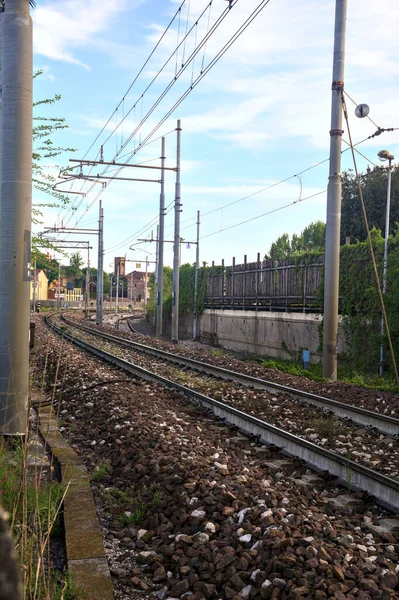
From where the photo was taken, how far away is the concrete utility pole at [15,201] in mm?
7121

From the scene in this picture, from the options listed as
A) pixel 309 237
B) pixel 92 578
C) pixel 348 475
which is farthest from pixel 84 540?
pixel 309 237

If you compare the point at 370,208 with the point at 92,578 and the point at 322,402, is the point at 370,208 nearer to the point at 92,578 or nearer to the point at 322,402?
the point at 322,402

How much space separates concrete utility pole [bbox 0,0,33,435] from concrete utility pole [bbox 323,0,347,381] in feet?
25.6

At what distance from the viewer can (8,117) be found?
718 centimetres

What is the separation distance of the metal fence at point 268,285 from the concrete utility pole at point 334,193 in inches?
261

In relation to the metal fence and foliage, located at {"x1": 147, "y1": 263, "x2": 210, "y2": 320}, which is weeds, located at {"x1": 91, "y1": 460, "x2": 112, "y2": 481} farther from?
foliage, located at {"x1": 147, "y1": 263, "x2": 210, "y2": 320}

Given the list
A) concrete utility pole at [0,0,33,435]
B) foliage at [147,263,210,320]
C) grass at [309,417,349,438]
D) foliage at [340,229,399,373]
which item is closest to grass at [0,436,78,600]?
concrete utility pole at [0,0,33,435]

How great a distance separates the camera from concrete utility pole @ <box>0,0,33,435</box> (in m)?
7.12

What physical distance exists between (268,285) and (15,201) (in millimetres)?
19270

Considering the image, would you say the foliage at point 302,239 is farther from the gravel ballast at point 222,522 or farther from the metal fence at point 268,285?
the gravel ballast at point 222,522

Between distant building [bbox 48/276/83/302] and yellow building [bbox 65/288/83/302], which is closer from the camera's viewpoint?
yellow building [bbox 65/288/83/302]

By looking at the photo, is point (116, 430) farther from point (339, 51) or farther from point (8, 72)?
point (339, 51)

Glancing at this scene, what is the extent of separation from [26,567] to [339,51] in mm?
13001

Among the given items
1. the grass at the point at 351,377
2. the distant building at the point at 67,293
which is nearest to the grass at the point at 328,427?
the grass at the point at 351,377
